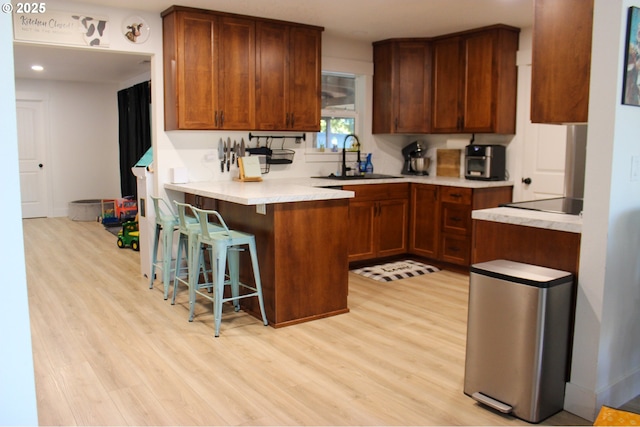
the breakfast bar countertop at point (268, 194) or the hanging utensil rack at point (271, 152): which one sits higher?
the hanging utensil rack at point (271, 152)

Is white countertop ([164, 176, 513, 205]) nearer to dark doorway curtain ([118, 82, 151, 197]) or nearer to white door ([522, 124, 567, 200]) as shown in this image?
white door ([522, 124, 567, 200])

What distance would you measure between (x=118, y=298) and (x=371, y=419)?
8.84ft

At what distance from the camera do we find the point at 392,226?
18.0 feet

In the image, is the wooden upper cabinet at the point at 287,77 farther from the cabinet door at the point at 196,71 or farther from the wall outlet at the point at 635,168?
the wall outlet at the point at 635,168

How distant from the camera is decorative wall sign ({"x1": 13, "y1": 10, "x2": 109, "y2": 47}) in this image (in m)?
4.05

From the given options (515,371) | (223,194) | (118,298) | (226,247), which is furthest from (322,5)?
(515,371)

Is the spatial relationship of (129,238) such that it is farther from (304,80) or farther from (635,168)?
(635,168)

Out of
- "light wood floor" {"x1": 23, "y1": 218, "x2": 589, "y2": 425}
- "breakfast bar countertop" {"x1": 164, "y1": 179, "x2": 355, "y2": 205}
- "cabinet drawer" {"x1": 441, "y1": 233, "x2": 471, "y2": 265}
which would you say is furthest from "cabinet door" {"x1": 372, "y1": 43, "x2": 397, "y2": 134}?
"breakfast bar countertop" {"x1": 164, "y1": 179, "x2": 355, "y2": 205}

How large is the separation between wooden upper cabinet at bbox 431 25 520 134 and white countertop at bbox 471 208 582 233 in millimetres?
2655

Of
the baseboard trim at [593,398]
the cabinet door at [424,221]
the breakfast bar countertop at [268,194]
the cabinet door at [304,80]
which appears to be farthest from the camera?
the cabinet door at [424,221]

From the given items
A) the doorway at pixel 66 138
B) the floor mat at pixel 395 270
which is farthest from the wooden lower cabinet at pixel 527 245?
the doorway at pixel 66 138

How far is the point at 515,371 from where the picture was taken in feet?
7.81

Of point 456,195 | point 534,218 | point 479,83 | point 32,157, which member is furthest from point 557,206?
point 32,157

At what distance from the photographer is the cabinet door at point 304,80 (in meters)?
5.13
